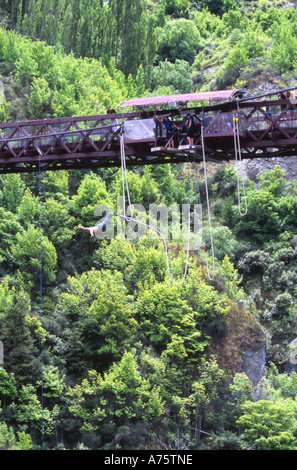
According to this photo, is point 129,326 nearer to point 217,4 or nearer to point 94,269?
point 94,269

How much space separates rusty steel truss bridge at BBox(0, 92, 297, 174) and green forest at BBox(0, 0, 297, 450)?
7.71m

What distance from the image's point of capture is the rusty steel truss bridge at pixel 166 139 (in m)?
23.4

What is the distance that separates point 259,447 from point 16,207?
1715 centimetres

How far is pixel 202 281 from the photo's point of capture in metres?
36.1

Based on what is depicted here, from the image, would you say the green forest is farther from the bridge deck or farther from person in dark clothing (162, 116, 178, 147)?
person in dark clothing (162, 116, 178, 147)

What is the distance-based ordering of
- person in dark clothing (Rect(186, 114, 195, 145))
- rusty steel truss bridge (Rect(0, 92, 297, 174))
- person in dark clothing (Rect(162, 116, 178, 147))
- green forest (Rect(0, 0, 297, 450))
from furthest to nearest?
green forest (Rect(0, 0, 297, 450))
person in dark clothing (Rect(162, 116, 178, 147))
person in dark clothing (Rect(186, 114, 195, 145))
rusty steel truss bridge (Rect(0, 92, 297, 174))

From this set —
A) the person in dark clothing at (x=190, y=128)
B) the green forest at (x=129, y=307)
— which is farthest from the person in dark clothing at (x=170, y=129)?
the green forest at (x=129, y=307)

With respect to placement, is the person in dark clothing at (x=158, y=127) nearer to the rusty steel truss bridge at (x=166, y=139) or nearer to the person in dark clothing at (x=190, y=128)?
the rusty steel truss bridge at (x=166, y=139)

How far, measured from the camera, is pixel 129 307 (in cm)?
3397

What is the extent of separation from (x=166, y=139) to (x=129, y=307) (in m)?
11.6

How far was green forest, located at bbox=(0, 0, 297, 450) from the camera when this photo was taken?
102 ft

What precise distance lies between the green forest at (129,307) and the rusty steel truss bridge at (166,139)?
304 inches

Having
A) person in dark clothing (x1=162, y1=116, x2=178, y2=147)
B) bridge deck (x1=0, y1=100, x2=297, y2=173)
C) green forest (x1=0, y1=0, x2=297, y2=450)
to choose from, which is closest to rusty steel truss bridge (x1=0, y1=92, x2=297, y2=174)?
bridge deck (x1=0, y1=100, x2=297, y2=173)

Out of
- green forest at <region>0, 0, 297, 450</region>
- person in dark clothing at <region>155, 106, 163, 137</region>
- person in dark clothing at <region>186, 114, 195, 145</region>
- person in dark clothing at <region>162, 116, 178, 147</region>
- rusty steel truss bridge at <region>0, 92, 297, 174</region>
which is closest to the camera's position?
rusty steel truss bridge at <region>0, 92, 297, 174</region>
